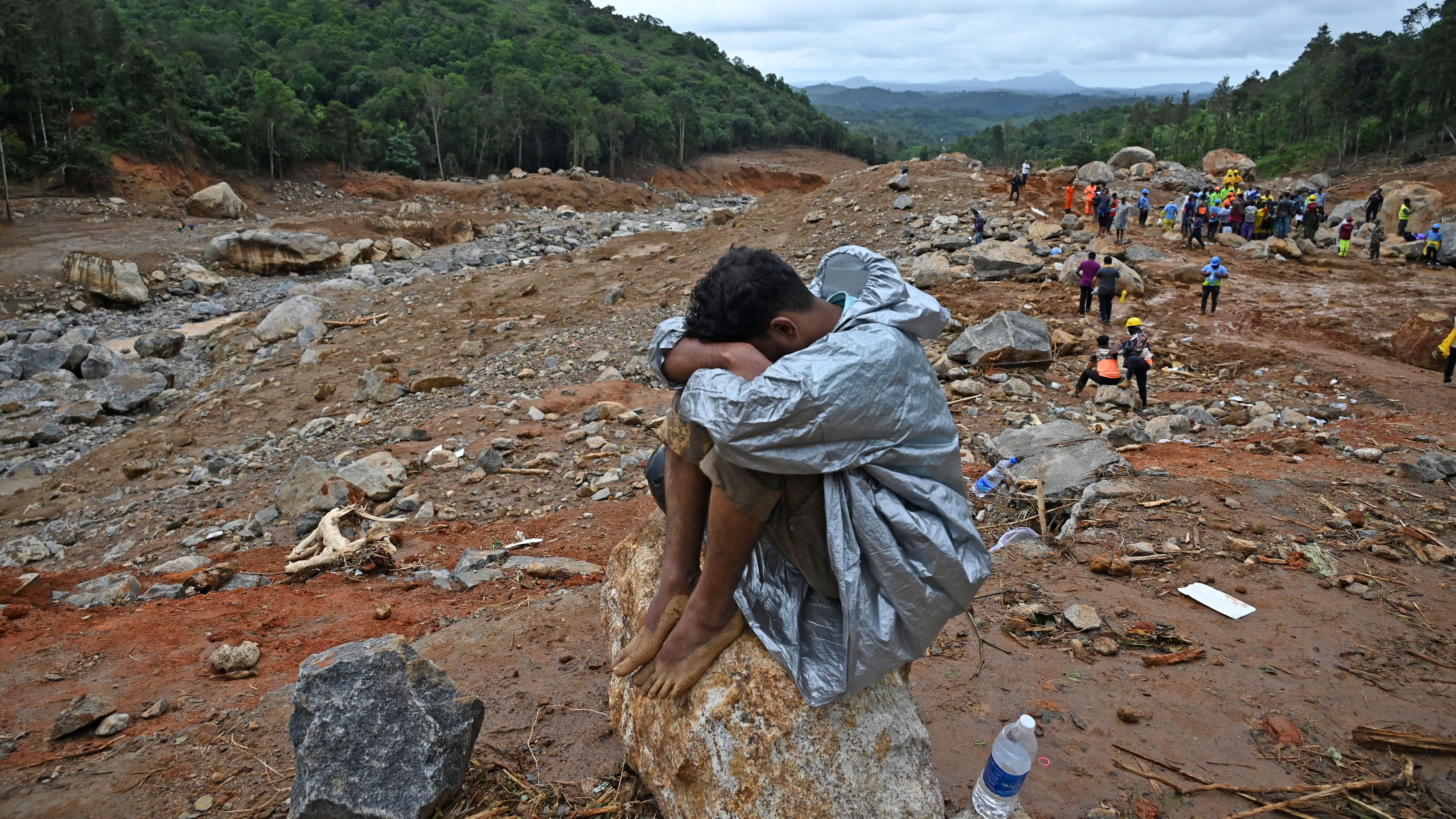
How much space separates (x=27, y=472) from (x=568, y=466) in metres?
5.89

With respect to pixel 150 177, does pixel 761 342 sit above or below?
below

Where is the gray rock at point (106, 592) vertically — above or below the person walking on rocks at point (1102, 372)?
below

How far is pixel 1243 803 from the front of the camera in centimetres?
199

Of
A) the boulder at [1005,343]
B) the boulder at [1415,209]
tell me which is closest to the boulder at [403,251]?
the boulder at [1005,343]

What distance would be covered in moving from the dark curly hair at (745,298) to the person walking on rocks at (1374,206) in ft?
58.8

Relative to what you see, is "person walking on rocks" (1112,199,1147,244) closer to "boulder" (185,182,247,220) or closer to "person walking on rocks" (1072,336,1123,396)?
"person walking on rocks" (1072,336,1123,396)

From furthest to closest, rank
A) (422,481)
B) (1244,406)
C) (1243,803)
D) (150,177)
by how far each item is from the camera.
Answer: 1. (150,177)
2. (1244,406)
3. (422,481)
4. (1243,803)

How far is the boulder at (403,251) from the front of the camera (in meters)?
17.5

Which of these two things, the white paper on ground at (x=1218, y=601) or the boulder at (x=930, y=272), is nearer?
the white paper on ground at (x=1218, y=601)

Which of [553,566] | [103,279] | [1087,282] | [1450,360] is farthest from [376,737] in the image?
[103,279]

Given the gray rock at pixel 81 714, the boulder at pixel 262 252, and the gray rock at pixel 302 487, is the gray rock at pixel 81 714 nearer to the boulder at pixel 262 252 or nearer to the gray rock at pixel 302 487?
the gray rock at pixel 302 487

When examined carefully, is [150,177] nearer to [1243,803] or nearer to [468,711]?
[468,711]

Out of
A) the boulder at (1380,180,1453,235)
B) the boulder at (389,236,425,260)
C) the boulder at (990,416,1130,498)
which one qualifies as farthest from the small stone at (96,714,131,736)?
the boulder at (1380,180,1453,235)

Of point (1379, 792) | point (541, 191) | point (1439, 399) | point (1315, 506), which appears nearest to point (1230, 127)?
point (541, 191)
